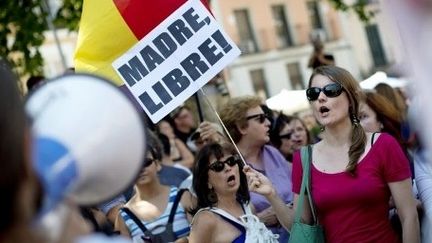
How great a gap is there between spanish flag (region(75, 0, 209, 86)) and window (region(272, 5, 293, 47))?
33.6 meters

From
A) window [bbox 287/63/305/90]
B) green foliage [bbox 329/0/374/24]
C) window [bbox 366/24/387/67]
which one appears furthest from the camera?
window [bbox 366/24/387/67]

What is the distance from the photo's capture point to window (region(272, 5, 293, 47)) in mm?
38156

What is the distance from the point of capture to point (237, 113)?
5.01 meters

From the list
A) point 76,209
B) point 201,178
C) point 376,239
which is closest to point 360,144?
point 376,239

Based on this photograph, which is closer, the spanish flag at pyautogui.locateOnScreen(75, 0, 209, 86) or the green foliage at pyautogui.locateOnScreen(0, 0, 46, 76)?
the spanish flag at pyautogui.locateOnScreen(75, 0, 209, 86)

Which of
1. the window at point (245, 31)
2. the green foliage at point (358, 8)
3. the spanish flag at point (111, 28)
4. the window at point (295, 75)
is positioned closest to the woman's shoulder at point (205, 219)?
the spanish flag at point (111, 28)

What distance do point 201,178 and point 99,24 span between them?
3.47 feet

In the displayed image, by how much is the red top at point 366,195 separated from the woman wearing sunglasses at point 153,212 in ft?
3.61

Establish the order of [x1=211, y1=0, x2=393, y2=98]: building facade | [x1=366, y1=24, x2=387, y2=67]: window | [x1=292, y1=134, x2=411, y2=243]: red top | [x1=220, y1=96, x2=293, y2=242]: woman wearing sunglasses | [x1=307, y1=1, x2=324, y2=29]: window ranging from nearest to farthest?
[x1=292, y1=134, x2=411, y2=243]: red top → [x1=220, y1=96, x2=293, y2=242]: woman wearing sunglasses → [x1=211, y1=0, x2=393, y2=98]: building facade → [x1=307, y1=1, x2=324, y2=29]: window → [x1=366, y1=24, x2=387, y2=67]: window

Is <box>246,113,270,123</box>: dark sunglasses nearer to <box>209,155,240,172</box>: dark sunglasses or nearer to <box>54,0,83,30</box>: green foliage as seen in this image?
<box>209,155,240,172</box>: dark sunglasses

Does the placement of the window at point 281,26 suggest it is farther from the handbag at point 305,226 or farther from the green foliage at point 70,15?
the handbag at point 305,226

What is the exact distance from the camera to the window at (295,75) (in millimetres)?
37844

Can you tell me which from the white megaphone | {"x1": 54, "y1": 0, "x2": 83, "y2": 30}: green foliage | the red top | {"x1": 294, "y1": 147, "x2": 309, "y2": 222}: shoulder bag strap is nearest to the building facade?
{"x1": 54, "y1": 0, "x2": 83, "y2": 30}: green foliage

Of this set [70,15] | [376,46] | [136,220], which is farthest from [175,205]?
[376,46]
